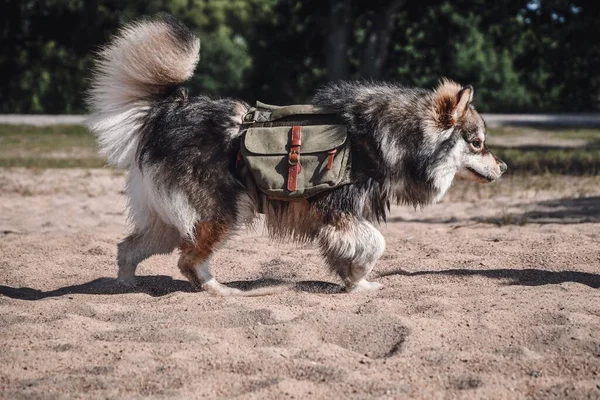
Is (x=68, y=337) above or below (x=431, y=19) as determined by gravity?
below

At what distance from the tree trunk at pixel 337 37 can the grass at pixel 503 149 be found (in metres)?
4.00

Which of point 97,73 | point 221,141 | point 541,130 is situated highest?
point 97,73

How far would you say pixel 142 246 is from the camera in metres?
5.80

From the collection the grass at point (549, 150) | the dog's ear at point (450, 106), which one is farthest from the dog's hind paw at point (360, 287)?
the grass at point (549, 150)

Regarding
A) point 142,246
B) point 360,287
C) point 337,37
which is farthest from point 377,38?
point 360,287

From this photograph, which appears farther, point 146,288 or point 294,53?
point 294,53

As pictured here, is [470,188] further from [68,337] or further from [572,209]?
[68,337]

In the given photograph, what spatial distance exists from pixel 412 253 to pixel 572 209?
8.68 ft

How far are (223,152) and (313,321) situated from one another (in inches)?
54.0

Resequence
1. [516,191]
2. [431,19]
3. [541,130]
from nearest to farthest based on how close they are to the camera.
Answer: [516,191], [541,130], [431,19]

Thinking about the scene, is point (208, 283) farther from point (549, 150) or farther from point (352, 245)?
point (549, 150)


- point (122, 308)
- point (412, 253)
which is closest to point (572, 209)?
point (412, 253)

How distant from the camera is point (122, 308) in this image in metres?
5.13

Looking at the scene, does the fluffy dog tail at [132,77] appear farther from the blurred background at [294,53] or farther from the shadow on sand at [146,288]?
the blurred background at [294,53]
